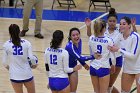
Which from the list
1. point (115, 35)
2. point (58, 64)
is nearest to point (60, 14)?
point (115, 35)

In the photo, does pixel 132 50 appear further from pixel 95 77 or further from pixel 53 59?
pixel 53 59

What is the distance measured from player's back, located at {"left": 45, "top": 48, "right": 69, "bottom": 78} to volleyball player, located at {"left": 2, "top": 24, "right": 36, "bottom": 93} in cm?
28

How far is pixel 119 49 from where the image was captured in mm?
4832

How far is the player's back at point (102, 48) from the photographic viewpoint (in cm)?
479

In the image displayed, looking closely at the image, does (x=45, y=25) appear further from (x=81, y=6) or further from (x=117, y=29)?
(x=117, y=29)

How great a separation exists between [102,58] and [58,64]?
66 cm

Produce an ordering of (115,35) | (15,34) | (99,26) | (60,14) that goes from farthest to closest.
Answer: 1. (60,14)
2. (115,35)
3. (99,26)
4. (15,34)

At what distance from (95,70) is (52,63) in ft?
2.24

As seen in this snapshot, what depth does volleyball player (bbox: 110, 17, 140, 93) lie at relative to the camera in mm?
4879

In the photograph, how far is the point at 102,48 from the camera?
4805 millimetres

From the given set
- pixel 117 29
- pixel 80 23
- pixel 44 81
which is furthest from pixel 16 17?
pixel 117 29

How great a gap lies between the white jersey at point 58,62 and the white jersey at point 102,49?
455 millimetres

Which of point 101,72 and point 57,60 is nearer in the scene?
point 57,60

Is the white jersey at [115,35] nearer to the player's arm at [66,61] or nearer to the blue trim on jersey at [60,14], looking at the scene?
the player's arm at [66,61]
